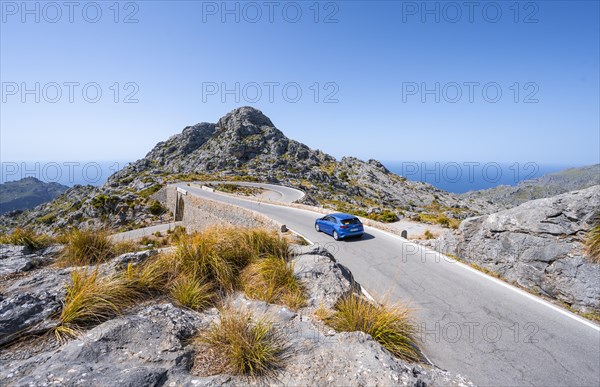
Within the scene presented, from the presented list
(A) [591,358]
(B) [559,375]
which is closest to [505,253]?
(A) [591,358]

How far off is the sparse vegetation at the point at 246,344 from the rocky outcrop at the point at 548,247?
872cm

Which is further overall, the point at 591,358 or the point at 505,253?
the point at 505,253

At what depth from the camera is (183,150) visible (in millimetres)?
94562

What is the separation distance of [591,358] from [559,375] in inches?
45.7

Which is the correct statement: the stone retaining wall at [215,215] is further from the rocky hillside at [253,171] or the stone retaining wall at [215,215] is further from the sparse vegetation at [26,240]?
the rocky hillside at [253,171]

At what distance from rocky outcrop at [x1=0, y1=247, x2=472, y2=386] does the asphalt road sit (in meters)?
2.89

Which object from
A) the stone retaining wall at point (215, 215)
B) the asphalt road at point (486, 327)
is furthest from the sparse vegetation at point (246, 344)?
the stone retaining wall at point (215, 215)

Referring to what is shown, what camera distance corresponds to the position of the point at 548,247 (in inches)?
316

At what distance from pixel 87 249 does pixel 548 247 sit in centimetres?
1301

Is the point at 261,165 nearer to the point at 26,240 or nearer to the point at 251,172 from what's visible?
the point at 251,172

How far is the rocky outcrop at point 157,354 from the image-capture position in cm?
256

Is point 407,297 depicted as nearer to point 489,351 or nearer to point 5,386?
point 489,351

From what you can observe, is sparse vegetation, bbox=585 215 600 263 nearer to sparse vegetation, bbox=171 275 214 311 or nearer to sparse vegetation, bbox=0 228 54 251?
sparse vegetation, bbox=171 275 214 311

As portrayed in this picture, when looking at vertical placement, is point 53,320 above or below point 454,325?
above
